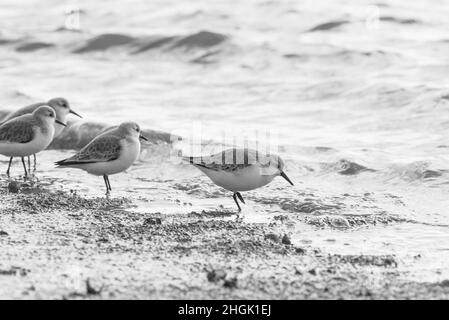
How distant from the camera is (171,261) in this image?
6613 millimetres

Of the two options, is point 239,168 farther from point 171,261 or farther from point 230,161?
point 171,261

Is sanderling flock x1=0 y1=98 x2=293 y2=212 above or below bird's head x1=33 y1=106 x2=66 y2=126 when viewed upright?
below

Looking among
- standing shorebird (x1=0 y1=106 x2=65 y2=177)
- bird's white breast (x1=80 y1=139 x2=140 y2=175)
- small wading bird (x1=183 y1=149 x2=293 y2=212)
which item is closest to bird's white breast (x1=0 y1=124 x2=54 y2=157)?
standing shorebird (x1=0 y1=106 x2=65 y2=177)

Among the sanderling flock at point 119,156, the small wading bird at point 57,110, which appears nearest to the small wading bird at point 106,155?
the sanderling flock at point 119,156

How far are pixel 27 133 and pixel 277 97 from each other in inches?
218

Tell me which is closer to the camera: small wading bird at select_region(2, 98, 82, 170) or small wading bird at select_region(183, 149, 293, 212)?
small wading bird at select_region(183, 149, 293, 212)

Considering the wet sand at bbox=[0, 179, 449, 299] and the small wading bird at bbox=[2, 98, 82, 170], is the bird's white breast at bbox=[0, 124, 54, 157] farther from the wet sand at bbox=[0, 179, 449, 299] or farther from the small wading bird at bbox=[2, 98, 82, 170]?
the wet sand at bbox=[0, 179, 449, 299]

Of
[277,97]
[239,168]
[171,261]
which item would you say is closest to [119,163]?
[239,168]

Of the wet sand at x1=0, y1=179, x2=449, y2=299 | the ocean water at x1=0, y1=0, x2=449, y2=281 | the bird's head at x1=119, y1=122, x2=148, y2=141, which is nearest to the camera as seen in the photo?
the wet sand at x1=0, y1=179, x2=449, y2=299

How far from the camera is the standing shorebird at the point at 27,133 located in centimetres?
1003

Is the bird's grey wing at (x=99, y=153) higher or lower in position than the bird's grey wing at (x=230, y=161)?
lower

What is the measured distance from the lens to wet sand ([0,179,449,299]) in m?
5.89

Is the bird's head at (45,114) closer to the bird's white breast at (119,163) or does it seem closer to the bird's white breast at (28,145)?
the bird's white breast at (28,145)

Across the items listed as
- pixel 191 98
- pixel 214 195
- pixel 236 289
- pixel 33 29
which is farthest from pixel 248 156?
pixel 33 29
